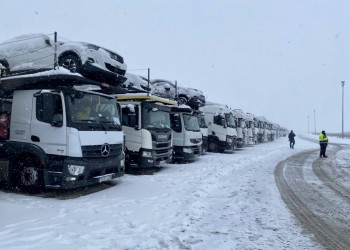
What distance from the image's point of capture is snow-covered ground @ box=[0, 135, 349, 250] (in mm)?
4285

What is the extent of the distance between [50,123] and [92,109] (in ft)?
3.33

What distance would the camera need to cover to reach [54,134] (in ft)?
22.5

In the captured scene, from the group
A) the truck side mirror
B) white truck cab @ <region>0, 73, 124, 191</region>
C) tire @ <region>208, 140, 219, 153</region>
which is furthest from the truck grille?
tire @ <region>208, 140, 219, 153</region>

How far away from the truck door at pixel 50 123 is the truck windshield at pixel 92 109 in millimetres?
242

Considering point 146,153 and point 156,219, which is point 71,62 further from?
point 156,219

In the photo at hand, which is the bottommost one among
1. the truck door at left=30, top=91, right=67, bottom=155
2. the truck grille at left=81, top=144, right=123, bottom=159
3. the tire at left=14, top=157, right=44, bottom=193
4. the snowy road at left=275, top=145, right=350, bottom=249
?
the snowy road at left=275, top=145, right=350, bottom=249

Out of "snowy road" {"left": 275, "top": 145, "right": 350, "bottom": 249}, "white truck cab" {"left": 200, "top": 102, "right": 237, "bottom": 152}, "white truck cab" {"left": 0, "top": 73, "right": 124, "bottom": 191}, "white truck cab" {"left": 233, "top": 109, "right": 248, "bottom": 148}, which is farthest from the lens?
"white truck cab" {"left": 233, "top": 109, "right": 248, "bottom": 148}

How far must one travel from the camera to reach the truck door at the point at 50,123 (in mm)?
6773

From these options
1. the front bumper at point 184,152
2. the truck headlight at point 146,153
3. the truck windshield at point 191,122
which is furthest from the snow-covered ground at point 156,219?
the truck windshield at point 191,122

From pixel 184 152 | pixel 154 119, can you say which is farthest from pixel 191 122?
pixel 154 119

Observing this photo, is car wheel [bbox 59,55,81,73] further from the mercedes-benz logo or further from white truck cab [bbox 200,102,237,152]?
white truck cab [bbox 200,102,237,152]

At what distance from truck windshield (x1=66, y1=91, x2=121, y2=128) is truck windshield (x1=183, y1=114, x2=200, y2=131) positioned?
580cm

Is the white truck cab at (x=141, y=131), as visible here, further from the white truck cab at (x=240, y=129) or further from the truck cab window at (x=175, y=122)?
the white truck cab at (x=240, y=129)

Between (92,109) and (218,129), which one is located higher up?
(92,109)
